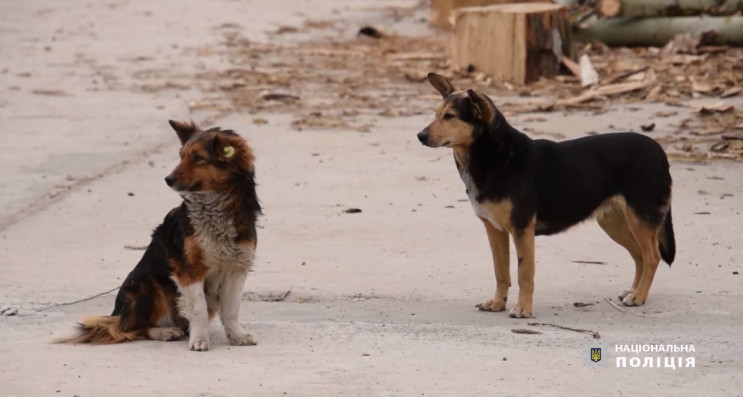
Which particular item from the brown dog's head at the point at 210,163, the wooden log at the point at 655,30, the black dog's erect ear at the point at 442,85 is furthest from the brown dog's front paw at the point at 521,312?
the wooden log at the point at 655,30

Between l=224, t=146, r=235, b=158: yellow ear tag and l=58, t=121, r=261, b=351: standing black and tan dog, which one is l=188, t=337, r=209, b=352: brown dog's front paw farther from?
l=224, t=146, r=235, b=158: yellow ear tag

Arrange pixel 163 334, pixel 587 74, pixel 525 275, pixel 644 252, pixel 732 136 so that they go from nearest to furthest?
1. pixel 163 334
2. pixel 525 275
3. pixel 644 252
4. pixel 732 136
5. pixel 587 74

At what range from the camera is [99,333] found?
24.2 ft

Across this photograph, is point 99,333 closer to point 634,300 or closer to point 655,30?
point 634,300

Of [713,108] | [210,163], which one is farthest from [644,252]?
[713,108]

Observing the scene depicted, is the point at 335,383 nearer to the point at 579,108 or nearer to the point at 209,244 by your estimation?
the point at 209,244

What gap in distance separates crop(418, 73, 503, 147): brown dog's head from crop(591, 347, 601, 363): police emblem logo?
5.88 feet

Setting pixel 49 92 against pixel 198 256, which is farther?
pixel 49 92

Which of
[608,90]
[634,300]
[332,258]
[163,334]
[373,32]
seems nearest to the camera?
[163,334]

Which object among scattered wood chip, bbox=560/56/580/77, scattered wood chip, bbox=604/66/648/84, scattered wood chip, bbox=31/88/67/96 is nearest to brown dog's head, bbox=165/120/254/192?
scattered wood chip, bbox=604/66/648/84

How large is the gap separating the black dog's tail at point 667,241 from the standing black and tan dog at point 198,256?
9.72ft

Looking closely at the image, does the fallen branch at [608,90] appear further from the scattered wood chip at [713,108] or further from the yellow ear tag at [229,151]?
the yellow ear tag at [229,151]

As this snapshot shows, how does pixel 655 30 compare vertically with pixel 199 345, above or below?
above

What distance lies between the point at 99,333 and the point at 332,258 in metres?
2.61
